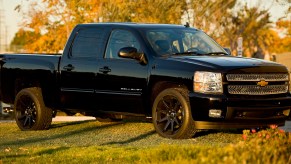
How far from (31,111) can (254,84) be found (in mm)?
4742

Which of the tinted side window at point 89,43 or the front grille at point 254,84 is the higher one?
the tinted side window at point 89,43

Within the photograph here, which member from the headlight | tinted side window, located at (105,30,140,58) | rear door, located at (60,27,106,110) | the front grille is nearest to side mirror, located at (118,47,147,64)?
tinted side window, located at (105,30,140,58)

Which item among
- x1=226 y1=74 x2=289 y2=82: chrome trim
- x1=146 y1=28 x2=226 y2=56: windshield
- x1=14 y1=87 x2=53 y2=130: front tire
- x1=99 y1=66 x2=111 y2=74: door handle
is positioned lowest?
x1=14 y1=87 x2=53 y2=130: front tire

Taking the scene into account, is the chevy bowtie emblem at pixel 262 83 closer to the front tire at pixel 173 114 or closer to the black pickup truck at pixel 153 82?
the black pickup truck at pixel 153 82

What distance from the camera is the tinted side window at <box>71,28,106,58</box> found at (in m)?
13.9

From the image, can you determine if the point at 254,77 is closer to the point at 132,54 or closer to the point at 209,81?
the point at 209,81

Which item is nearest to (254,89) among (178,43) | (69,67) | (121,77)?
(178,43)

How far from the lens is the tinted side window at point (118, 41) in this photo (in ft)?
44.1

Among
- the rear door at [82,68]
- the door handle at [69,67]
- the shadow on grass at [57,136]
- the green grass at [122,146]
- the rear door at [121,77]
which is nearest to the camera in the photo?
the green grass at [122,146]

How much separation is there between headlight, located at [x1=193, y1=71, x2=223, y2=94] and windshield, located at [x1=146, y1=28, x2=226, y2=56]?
1.09m

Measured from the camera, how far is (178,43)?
13430 mm

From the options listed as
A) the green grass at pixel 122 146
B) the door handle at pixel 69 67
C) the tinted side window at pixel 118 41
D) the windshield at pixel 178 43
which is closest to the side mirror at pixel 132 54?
the windshield at pixel 178 43

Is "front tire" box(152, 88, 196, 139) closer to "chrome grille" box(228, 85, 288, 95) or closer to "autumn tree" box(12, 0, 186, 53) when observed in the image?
"chrome grille" box(228, 85, 288, 95)

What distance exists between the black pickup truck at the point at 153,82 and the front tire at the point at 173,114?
0.05ft
